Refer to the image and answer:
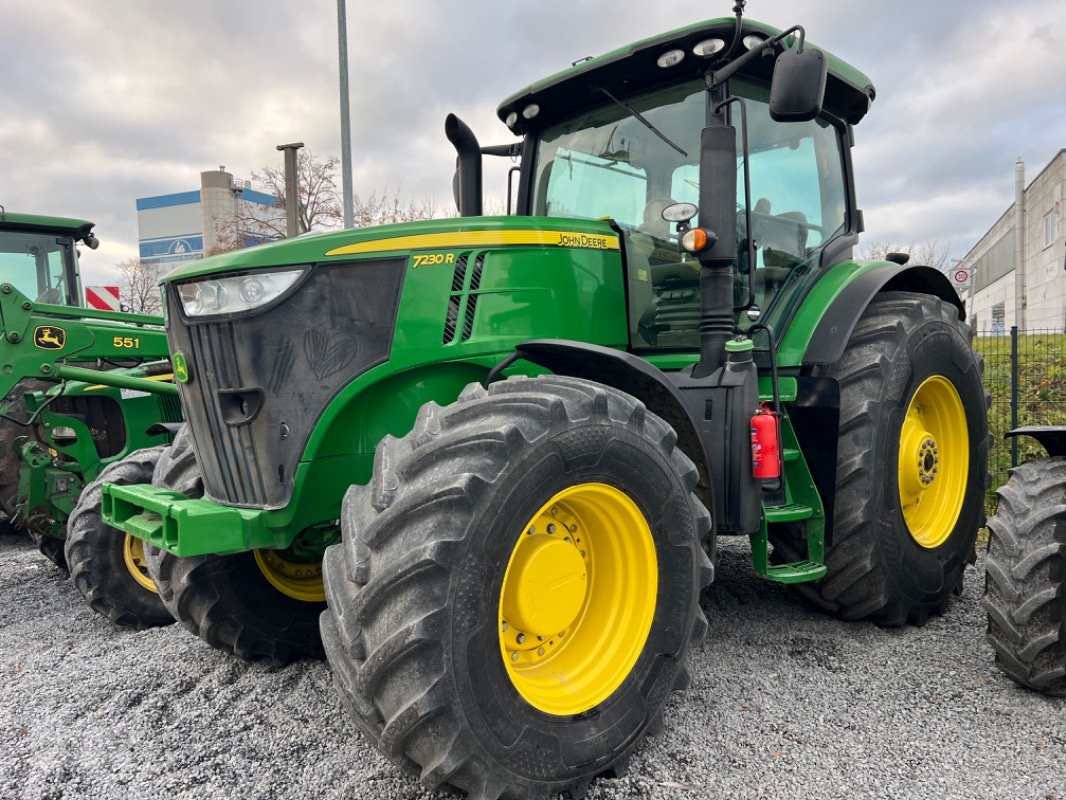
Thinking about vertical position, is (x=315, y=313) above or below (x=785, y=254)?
below

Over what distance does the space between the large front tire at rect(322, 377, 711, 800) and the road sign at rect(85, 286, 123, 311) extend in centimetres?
776

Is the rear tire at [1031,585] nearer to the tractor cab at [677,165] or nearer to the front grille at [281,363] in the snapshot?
the tractor cab at [677,165]

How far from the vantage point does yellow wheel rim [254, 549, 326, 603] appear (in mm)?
3434

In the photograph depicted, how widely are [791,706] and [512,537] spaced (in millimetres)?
1489

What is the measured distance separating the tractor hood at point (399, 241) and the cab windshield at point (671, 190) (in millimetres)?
A: 417

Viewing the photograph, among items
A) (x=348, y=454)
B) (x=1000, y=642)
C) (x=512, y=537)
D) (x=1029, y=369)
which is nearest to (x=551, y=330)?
(x=348, y=454)

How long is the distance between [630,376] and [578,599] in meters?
0.87

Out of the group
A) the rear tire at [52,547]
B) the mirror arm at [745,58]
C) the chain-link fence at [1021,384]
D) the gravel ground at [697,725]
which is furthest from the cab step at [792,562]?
the chain-link fence at [1021,384]

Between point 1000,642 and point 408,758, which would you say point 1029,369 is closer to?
point 1000,642

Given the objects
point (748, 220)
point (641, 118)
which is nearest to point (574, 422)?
point (748, 220)

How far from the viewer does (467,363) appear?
3.05m

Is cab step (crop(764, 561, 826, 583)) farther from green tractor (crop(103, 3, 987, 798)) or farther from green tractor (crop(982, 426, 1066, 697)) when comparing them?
green tractor (crop(982, 426, 1066, 697))

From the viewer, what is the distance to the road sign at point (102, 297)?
893cm

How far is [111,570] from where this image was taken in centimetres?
420
